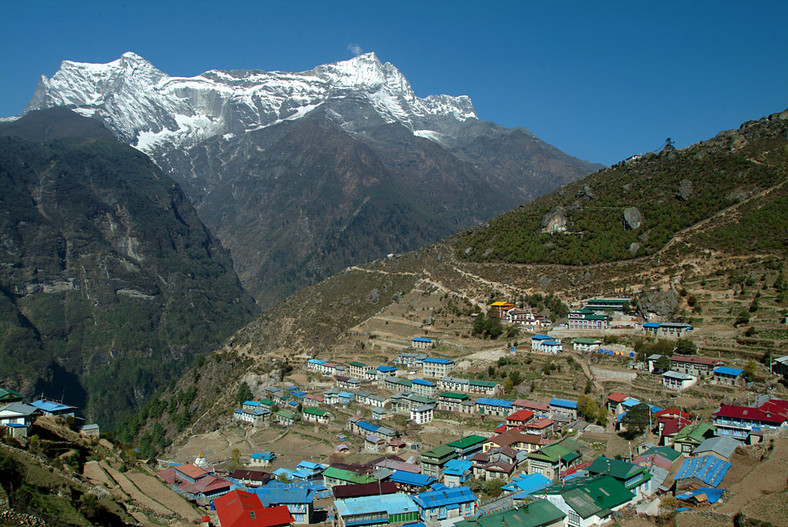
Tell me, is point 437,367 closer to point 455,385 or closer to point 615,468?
point 455,385

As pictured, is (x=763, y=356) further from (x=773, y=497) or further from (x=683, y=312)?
(x=773, y=497)

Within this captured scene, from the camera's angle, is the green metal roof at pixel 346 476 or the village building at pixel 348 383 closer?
the green metal roof at pixel 346 476

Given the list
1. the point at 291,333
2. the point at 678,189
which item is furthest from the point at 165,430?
the point at 678,189

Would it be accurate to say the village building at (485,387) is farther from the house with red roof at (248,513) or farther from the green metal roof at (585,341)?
the house with red roof at (248,513)

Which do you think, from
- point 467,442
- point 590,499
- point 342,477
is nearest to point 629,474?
point 590,499

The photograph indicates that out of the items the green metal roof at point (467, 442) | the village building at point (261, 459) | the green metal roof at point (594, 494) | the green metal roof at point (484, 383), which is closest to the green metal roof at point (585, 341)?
the green metal roof at point (484, 383)
